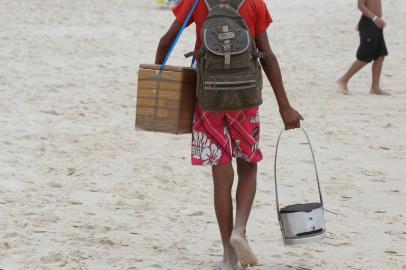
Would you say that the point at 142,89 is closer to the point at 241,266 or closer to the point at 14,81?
the point at 241,266

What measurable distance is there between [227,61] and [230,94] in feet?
0.48

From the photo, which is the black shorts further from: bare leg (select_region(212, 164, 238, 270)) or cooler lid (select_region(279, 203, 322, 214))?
bare leg (select_region(212, 164, 238, 270))

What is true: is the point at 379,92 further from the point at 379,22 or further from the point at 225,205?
the point at 225,205

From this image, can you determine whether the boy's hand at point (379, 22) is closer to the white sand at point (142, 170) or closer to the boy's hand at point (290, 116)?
the white sand at point (142, 170)

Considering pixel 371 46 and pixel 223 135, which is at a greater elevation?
pixel 371 46

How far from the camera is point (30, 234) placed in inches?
188

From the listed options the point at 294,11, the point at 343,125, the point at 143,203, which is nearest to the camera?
the point at 143,203

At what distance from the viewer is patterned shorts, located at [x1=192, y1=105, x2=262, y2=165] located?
4.06 meters

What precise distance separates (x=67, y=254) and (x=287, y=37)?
1033 cm

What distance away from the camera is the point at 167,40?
13.4ft

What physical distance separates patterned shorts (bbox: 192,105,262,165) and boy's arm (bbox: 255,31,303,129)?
0.47ft

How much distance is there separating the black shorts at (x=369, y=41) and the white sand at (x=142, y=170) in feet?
1.56

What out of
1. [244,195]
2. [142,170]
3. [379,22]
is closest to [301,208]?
[244,195]

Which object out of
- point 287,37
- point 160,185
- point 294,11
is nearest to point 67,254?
point 160,185
